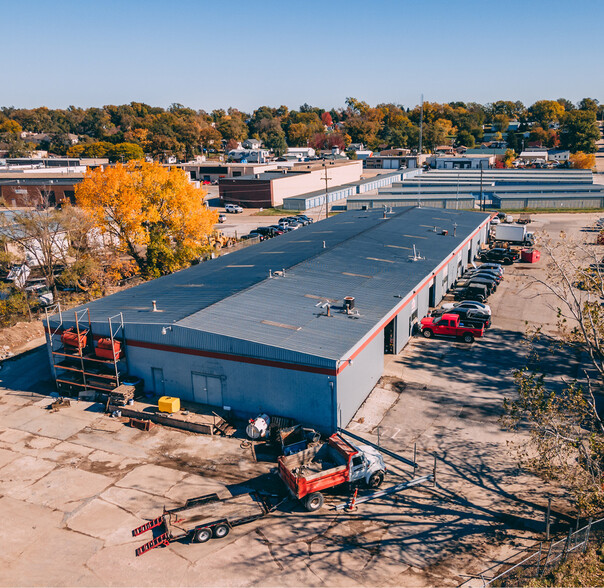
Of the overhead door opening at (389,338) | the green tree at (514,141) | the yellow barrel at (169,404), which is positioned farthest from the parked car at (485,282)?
the green tree at (514,141)

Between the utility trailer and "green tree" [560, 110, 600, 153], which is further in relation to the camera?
"green tree" [560, 110, 600, 153]

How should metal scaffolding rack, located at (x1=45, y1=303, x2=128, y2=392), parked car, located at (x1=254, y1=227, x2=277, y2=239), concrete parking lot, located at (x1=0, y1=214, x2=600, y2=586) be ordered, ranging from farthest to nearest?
parked car, located at (x1=254, y1=227, x2=277, y2=239)
metal scaffolding rack, located at (x1=45, y1=303, x2=128, y2=392)
concrete parking lot, located at (x1=0, y1=214, x2=600, y2=586)

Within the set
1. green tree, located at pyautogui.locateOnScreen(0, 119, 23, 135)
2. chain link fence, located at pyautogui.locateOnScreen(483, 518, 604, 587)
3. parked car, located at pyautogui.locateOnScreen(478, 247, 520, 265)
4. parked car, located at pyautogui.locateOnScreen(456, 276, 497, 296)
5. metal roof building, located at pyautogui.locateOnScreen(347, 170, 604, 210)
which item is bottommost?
chain link fence, located at pyautogui.locateOnScreen(483, 518, 604, 587)

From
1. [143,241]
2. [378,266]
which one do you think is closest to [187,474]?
[378,266]

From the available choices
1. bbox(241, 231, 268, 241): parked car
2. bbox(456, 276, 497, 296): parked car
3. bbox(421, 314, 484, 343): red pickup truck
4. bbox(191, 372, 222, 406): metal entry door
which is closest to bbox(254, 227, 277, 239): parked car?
bbox(241, 231, 268, 241): parked car

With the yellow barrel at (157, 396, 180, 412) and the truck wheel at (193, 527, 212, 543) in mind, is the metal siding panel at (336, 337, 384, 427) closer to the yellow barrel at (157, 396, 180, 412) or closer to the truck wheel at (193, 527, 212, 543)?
the truck wheel at (193, 527, 212, 543)

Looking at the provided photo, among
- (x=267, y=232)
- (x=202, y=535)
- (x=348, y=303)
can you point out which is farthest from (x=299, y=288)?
(x=267, y=232)

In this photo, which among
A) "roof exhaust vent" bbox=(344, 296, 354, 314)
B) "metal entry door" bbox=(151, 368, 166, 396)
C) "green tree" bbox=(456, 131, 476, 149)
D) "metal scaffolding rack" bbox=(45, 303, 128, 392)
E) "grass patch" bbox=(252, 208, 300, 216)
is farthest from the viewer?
"green tree" bbox=(456, 131, 476, 149)
